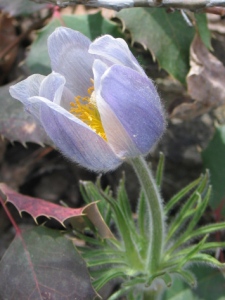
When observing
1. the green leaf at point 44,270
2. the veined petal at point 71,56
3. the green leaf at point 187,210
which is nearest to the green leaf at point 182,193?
the green leaf at point 187,210

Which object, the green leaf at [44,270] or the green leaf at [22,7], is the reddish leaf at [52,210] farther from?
the green leaf at [22,7]

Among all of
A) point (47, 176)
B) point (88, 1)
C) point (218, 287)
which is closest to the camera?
point (88, 1)

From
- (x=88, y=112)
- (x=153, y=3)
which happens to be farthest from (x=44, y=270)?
(x=153, y=3)

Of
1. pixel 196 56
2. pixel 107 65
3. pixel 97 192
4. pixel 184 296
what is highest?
pixel 107 65

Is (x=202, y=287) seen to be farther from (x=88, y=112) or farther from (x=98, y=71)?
(x=98, y=71)

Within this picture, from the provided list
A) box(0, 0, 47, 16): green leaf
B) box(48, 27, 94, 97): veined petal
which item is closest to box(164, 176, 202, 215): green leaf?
box(48, 27, 94, 97): veined petal

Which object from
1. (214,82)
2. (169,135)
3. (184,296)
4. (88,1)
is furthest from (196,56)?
(184,296)

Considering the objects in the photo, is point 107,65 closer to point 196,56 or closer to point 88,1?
point 88,1
